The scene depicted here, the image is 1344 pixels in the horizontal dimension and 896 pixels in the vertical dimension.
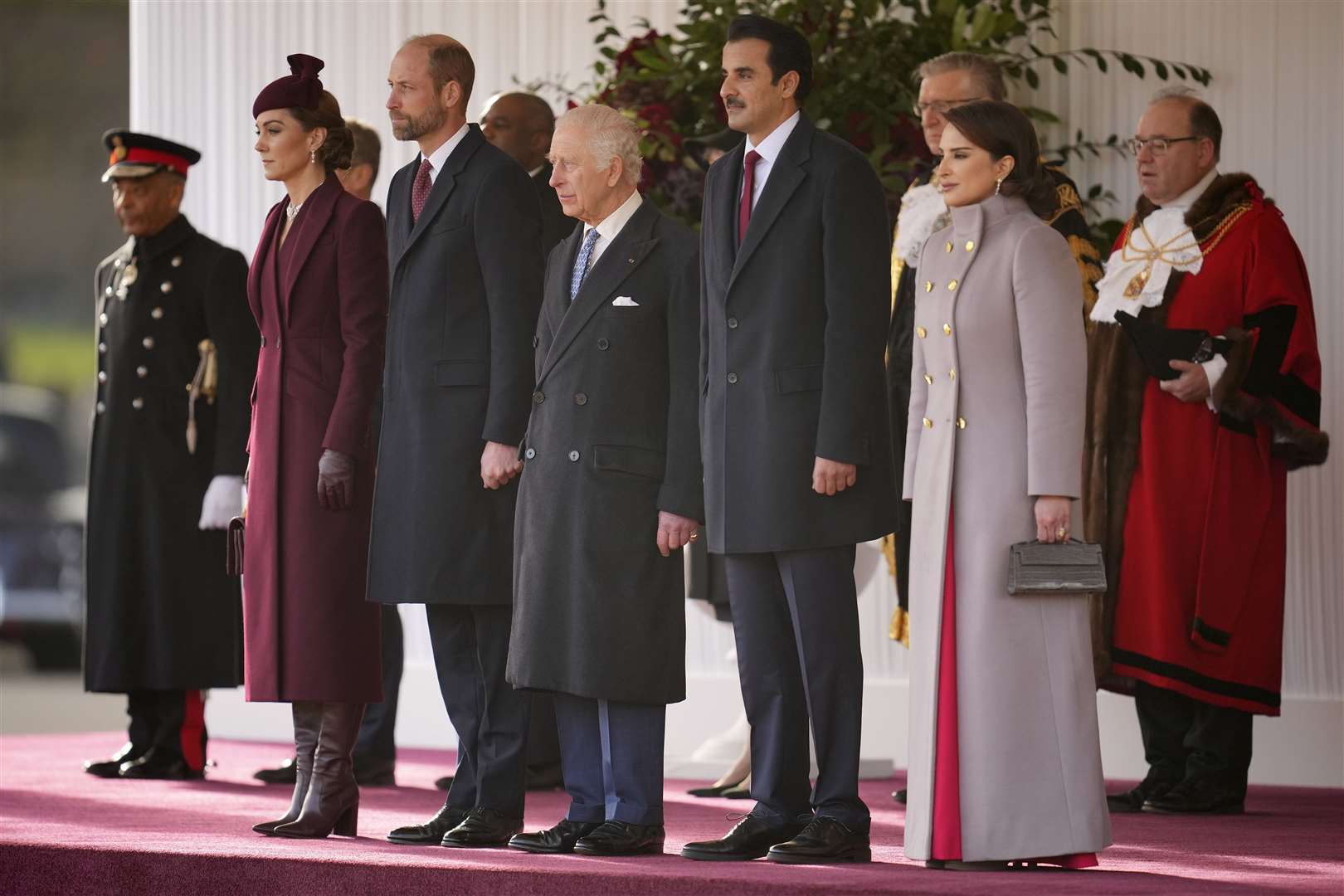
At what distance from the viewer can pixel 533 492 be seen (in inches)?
156

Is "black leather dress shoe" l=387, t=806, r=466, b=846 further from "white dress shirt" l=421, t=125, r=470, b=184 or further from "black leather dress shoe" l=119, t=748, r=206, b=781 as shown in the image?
"black leather dress shoe" l=119, t=748, r=206, b=781

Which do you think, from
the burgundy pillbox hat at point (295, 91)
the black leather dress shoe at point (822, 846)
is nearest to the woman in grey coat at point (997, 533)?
the black leather dress shoe at point (822, 846)

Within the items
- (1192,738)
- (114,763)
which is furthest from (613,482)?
(114,763)

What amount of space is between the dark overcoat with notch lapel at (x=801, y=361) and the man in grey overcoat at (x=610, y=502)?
10 centimetres

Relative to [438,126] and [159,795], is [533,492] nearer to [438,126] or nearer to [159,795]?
[438,126]

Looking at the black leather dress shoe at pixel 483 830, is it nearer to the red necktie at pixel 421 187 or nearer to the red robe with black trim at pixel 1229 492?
the red necktie at pixel 421 187

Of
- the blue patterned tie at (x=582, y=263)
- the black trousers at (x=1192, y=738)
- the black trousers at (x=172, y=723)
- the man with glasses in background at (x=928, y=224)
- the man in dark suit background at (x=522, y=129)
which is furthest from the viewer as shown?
the black trousers at (x=172, y=723)

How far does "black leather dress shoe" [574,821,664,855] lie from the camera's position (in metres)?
3.82

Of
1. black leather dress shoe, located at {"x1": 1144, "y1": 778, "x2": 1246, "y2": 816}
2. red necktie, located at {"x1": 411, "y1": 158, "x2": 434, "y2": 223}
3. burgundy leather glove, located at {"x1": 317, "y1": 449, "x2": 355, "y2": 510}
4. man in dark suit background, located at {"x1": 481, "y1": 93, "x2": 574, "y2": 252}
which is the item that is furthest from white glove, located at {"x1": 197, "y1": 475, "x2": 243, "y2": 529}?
black leather dress shoe, located at {"x1": 1144, "y1": 778, "x2": 1246, "y2": 816}

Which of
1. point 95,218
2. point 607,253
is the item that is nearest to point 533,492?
point 607,253

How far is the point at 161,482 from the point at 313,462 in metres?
1.69

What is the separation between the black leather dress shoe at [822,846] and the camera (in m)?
3.67

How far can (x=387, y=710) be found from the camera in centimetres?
575

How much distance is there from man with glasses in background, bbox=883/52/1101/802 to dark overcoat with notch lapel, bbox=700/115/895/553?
41.3 inches
